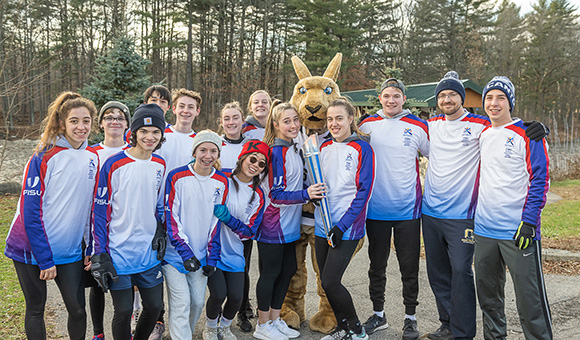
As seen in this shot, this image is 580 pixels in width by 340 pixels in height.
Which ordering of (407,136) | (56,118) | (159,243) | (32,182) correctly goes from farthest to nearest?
(407,136), (159,243), (56,118), (32,182)

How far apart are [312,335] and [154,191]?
2231 mm

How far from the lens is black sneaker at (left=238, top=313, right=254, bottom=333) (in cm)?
442

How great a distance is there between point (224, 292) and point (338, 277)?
1.07m

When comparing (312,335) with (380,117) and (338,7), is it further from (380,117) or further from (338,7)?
(338,7)

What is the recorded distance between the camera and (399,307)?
203 inches

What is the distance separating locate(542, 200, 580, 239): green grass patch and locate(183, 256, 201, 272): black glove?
745 centimetres

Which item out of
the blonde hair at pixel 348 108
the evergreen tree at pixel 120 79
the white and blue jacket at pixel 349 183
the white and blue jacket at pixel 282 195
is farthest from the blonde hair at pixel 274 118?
the evergreen tree at pixel 120 79

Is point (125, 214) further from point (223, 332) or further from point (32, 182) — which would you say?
point (223, 332)

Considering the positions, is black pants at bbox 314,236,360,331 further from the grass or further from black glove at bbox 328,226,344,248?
the grass

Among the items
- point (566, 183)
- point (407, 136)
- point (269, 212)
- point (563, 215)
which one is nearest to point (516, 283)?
point (407, 136)

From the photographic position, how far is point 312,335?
14.2 feet

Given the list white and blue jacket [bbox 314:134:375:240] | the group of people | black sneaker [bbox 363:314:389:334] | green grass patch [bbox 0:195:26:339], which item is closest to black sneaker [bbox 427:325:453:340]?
the group of people


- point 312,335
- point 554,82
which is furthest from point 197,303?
point 554,82

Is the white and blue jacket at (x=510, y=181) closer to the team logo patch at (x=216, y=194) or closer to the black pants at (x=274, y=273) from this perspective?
the black pants at (x=274, y=273)
